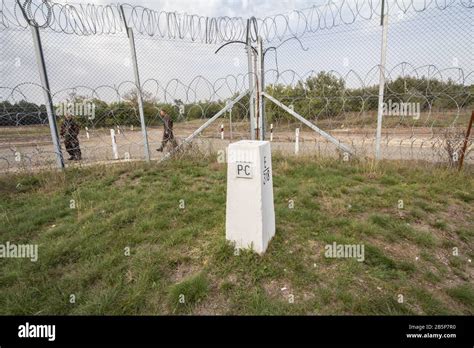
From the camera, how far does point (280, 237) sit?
3.05 metres

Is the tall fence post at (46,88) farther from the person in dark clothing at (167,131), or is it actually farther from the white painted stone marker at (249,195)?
the white painted stone marker at (249,195)

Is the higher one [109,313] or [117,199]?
[117,199]

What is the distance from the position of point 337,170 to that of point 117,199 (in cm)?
432

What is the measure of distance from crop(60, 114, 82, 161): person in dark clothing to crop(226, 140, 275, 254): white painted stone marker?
5313 millimetres

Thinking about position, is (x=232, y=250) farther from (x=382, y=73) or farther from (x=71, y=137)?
(x=71, y=137)

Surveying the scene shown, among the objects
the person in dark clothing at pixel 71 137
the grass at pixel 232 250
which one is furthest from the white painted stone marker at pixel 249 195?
the person in dark clothing at pixel 71 137

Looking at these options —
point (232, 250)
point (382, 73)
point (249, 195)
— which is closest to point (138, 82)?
point (249, 195)

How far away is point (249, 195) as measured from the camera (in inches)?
101

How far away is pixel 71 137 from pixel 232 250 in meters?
6.39
